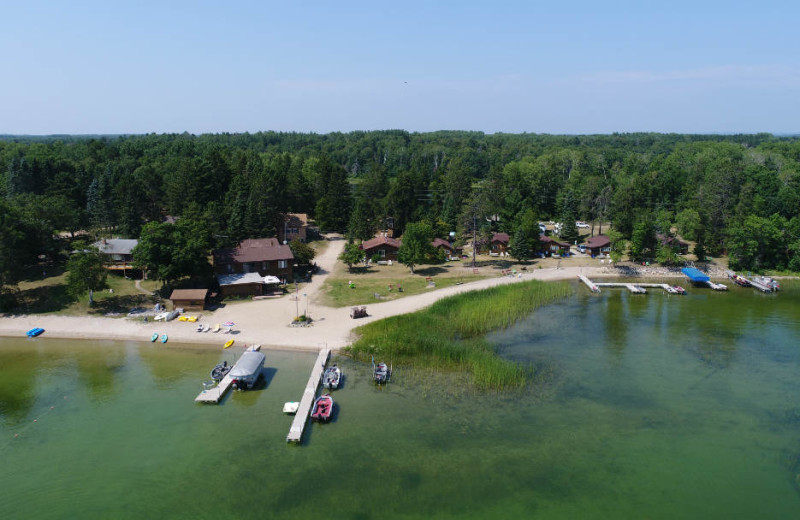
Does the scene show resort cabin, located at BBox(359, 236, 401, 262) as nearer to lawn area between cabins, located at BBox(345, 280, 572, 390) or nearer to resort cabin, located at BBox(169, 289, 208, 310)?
lawn area between cabins, located at BBox(345, 280, 572, 390)

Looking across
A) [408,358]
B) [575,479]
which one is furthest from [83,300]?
[575,479]

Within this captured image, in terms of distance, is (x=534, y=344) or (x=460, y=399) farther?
(x=534, y=344)

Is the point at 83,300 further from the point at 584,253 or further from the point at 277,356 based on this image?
the point at 584,253

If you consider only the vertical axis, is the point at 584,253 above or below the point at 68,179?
below

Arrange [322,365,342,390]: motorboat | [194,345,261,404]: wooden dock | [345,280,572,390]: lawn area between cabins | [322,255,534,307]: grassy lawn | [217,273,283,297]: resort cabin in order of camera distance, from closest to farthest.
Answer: [194,345,261,404]: wooden dock, [322,365,342,390]: motorboat, [345,280,572,390]: lawn area between cabins, [217,273,283,297]: resort cabin, [322,255,534,307]: grassy lawn

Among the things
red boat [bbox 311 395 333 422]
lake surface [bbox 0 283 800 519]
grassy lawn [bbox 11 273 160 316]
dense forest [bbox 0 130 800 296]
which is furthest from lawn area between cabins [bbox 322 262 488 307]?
grassy lawn [bbox 11 273 160 316]

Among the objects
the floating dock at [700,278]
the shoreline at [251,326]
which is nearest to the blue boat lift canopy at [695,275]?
the floating dock at [700,278]
